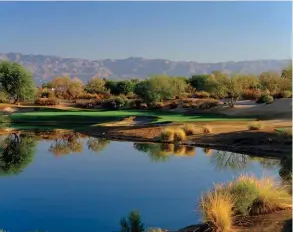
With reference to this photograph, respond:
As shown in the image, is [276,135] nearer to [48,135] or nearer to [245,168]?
[245,168]

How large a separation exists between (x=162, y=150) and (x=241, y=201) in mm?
18117

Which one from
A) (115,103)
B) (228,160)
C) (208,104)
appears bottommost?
(228,160)

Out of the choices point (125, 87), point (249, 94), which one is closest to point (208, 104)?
point (249, 94)

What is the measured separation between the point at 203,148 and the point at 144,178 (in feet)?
31.0

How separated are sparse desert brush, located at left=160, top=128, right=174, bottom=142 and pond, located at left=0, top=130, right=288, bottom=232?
1433 millimetres

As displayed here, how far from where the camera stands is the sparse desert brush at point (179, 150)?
90.7 feet

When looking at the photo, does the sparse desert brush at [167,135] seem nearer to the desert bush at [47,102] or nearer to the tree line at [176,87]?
the tree line at [176,87]

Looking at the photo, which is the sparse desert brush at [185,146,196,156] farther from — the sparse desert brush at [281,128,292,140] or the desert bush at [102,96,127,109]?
the desert bush at [102,96,127,109]

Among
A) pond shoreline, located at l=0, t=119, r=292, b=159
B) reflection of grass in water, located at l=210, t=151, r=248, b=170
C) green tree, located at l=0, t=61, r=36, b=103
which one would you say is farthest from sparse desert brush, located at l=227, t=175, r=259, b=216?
green tree, located at l=0, t=61, r=36, b=103

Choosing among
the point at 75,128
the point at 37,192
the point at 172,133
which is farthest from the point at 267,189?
the point at 75,128

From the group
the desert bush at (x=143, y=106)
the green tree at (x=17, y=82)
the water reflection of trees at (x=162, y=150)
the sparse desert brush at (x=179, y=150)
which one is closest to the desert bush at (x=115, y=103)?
the desert bush at (x=143, y=106)

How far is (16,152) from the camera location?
92.0 ft

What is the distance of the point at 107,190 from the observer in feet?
59.6

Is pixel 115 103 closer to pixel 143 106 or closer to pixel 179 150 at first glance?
pixel 143 106
